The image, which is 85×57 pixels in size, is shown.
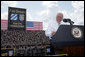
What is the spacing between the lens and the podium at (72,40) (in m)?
10.5

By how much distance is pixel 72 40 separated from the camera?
10.7 meters

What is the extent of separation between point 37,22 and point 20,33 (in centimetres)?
526

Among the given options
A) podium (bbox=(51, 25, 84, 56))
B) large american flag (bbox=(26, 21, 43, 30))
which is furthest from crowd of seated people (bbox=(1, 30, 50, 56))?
podium (bbox=(51, 25, 84, 56))

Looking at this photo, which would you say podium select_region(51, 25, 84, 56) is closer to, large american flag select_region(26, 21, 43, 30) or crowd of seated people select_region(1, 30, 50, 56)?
crowd of seated people select_region(1, 30, 50, 56)

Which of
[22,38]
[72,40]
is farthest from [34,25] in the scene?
[72,40]

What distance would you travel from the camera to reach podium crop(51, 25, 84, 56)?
10547 mm

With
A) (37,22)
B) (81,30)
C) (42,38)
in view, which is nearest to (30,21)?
(37,22)

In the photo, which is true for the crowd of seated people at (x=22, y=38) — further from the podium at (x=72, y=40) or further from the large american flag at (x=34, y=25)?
the podium at (x=72, y=40)

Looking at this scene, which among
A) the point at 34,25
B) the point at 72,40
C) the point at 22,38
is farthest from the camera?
the point at 34,25

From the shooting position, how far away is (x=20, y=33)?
35.6m

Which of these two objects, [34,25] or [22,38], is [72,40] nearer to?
[22,38]

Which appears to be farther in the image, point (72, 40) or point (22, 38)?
point (22, 38)

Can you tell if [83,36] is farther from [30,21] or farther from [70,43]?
[30,21]

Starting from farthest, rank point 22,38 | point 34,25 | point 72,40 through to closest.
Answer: point 34,25 → point 22,38 → point 72,40
